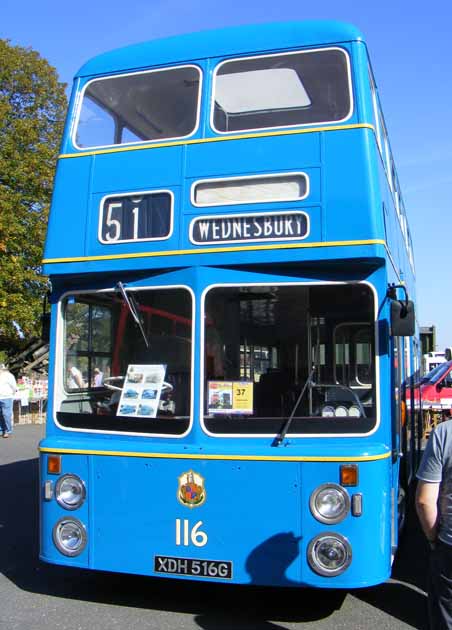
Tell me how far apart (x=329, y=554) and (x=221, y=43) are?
12.2 feet

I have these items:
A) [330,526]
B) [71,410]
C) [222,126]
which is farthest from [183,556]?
[222,126]

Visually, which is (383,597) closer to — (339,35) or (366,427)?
(366,427)

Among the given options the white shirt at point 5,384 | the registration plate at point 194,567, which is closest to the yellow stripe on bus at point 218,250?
the registration plate at point 194,567

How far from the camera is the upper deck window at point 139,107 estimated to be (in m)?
5.36

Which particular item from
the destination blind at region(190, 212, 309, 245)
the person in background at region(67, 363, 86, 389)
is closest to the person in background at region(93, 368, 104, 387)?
the person in background at region(67, 363, 86, 389)

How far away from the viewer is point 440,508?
3.61 metres

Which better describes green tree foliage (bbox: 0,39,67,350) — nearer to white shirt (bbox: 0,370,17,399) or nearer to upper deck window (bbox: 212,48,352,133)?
white shirt (bbox: 0,370,17,399)

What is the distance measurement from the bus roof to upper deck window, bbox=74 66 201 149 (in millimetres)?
104

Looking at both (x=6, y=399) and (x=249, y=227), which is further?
(x=6, y=399)

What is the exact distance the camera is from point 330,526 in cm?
443

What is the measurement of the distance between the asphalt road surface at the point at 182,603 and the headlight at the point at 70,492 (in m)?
0.78

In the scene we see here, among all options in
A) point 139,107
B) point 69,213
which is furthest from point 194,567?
point 139,107

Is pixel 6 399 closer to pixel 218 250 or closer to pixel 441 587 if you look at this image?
pixel 218 250

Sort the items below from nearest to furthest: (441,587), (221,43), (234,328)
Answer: (441,587), (234,328), (221,43)
